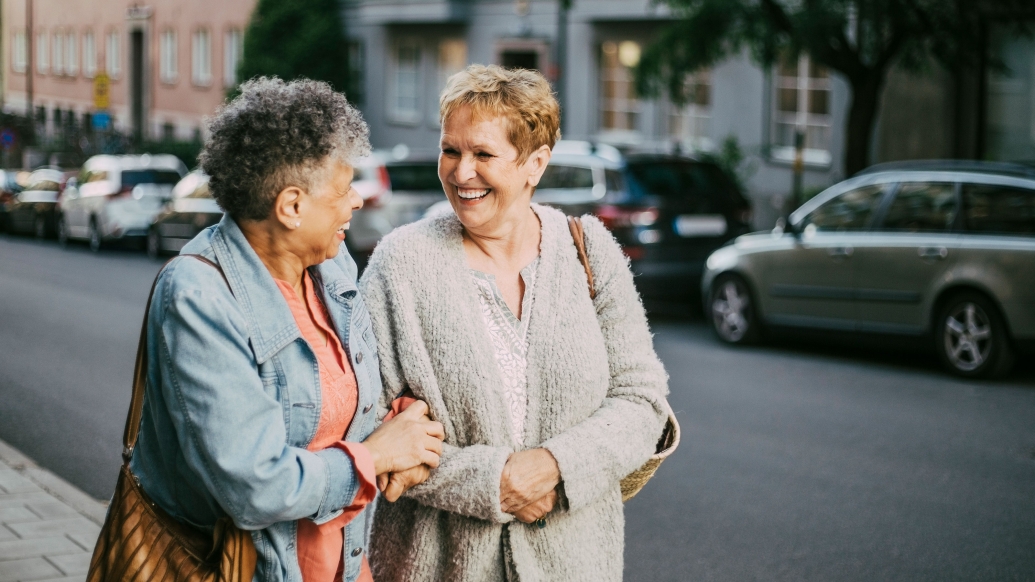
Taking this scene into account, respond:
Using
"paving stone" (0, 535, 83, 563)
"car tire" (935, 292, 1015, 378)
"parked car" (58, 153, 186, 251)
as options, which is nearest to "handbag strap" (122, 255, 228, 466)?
"paving stone" (0, 535, 83, 563)

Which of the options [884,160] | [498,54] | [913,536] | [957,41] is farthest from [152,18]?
[913,536]

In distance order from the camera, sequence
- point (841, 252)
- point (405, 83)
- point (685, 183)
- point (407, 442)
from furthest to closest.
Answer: point (405, 83), point (685, 183), point (841, 252), point (407, 442)

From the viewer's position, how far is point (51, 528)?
589 cm

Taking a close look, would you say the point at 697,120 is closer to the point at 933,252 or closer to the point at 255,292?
the point at 933,252

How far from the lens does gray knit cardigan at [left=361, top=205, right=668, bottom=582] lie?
2818mm

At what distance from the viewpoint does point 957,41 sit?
51.5 feet

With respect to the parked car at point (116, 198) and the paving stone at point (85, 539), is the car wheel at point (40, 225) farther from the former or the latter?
the paving stone at point (85, 539)

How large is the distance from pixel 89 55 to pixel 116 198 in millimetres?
33362

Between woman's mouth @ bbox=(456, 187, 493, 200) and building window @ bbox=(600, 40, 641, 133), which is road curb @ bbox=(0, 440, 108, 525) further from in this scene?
building window @ bbox=(600, 40, 641, 133)

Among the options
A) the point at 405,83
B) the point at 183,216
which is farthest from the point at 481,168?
the point at 405,83

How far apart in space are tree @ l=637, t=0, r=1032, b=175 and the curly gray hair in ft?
43.7

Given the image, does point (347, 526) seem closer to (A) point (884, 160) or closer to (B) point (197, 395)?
(B) point (197, 395)

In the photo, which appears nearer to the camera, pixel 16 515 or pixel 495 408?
pixel 495 408

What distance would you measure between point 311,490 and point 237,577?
227mm
